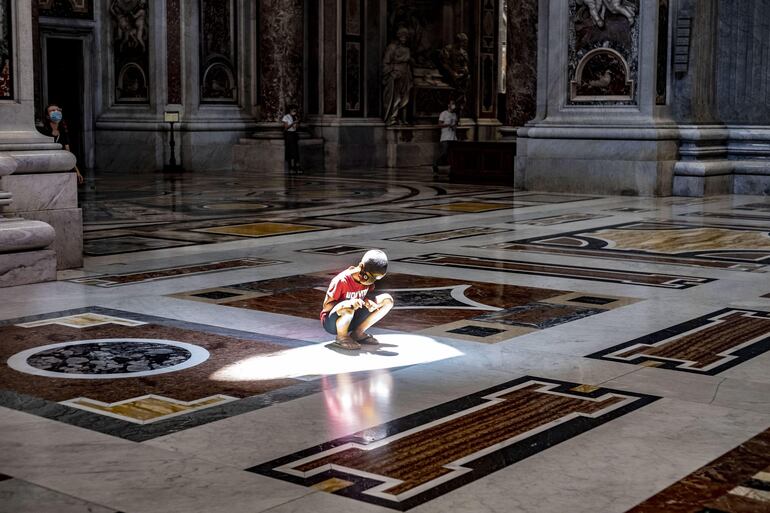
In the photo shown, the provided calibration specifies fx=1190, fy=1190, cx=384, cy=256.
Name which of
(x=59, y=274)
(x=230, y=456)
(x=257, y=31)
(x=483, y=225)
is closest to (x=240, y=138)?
(x=257, y=31)

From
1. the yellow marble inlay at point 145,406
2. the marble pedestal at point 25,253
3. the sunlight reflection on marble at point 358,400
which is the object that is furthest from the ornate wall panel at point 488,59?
the yellow marble inlay at point 145,406

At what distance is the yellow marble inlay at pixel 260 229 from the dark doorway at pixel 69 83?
11.8 m

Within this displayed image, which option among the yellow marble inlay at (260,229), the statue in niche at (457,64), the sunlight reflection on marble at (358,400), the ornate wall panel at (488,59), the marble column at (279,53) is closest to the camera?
the sunlight reflection on marble at (358,400)

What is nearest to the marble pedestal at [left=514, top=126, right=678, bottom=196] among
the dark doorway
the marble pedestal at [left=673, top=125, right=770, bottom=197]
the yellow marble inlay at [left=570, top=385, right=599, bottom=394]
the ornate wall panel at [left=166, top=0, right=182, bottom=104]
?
the marble pedestal at [left=673, top=125, right=770, bottom=197]

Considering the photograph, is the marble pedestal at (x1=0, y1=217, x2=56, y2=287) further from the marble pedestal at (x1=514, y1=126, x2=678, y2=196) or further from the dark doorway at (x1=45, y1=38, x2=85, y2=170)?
the dark doorway at (x1=45, y1=38, x2=85, y2=170)

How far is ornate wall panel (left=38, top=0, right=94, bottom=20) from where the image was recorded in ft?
70.1

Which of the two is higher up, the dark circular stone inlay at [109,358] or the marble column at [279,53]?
the marble column at [279,53]

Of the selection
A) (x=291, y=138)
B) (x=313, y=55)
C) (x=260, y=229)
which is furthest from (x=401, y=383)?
(x=313, y=55)

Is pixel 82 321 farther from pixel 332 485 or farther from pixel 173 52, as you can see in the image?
pixel 173 52

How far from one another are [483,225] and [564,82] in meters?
5.38

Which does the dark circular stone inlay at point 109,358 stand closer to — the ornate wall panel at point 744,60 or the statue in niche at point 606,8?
the statue in niche at point 606,8

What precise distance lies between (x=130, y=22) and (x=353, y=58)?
4.43 m

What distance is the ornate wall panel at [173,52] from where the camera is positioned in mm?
21984

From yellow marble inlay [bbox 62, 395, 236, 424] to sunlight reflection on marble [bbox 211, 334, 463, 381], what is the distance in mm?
379
